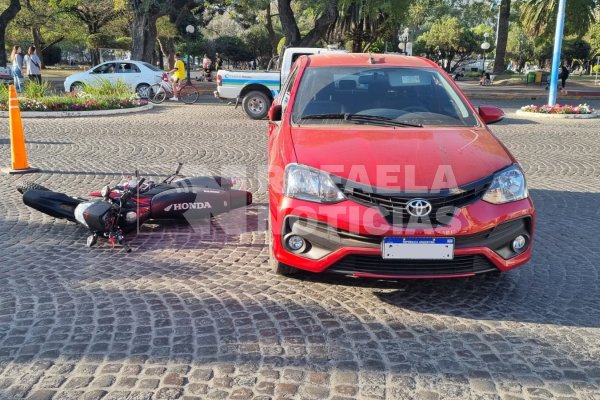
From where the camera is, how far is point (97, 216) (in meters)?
4.89

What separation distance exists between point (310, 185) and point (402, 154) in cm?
72

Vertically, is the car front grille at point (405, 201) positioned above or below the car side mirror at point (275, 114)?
below

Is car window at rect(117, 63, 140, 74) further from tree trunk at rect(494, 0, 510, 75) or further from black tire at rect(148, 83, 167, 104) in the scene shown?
tree trunk at rect(494, 0, 510, 75)

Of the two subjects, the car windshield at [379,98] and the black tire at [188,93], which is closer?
the car windshield at [379,98]

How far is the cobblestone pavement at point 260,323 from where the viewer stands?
285 centimetres

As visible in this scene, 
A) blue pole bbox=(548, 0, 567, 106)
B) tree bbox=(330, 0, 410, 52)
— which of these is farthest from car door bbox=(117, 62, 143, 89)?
blue pole bbox=(548, 0, 567, 106)

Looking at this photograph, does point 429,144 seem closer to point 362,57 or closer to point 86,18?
point 362,57

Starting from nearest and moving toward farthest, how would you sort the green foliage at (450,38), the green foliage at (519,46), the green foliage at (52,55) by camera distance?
the green foliage at (450,38) → the green foliage at (52,55) → the green foliage at (519,46)

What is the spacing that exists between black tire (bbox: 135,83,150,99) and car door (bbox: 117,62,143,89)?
0.14 metres

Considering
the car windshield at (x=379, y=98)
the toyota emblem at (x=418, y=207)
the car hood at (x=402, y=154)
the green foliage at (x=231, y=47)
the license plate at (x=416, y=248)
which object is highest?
the green foliage at (x=231, y=47)

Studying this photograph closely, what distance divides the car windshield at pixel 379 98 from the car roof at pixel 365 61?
8cm

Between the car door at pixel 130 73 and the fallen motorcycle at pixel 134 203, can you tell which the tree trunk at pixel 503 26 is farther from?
the fallen motorcycle at pixel 134 203

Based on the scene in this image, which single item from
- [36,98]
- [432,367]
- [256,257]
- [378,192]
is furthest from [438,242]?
[36,98]

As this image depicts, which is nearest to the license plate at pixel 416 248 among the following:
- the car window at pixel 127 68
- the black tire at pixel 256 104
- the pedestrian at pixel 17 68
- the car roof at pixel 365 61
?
the car roof at pixel 365 61
